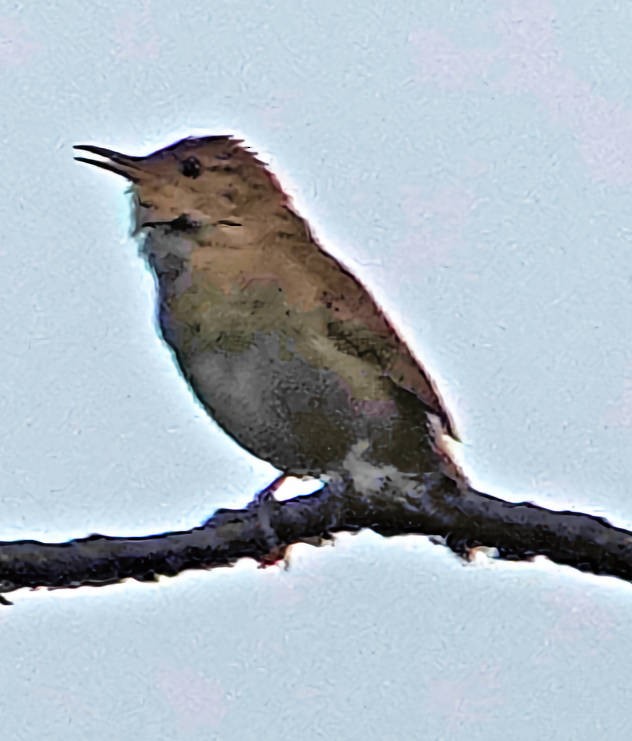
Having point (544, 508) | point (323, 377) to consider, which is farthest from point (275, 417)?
point (544, 508)

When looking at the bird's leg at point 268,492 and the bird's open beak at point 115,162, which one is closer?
the bird's leg at point 268,492

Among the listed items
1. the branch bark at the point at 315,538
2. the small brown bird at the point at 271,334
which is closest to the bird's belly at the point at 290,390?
the small brown bird at the point at 271,334

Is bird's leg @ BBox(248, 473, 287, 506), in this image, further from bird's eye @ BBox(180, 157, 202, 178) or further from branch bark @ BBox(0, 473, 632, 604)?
bird's eye @ BBox(180, 157, 202, 178)

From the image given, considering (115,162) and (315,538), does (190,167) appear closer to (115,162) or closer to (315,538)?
(115,162)

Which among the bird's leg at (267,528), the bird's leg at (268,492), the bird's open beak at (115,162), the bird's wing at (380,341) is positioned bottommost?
the bird's leg at (267,528)

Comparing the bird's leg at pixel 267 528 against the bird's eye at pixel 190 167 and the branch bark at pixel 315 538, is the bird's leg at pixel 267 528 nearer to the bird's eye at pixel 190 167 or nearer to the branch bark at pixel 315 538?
the branch bark at pixel 315 538

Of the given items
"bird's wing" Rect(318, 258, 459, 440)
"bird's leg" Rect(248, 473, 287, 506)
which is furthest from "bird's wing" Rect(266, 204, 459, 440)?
"bird's leg" Rect(248, 473, 287, 506)

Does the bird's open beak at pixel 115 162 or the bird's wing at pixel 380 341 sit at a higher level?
the bird's open beak at pixel 115 162

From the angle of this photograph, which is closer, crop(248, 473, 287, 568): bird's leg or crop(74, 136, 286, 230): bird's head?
crop(248, 473, 287, 568): bird's leg
